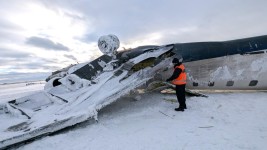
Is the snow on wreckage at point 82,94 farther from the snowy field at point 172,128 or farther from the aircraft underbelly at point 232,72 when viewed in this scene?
the aircraft underbelly at point 232,72

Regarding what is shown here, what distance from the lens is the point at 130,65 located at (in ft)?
23.8

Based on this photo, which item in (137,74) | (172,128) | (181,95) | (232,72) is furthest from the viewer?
(232,72)

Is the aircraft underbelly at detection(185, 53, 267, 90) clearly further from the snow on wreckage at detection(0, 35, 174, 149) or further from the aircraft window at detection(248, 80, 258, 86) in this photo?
the snow on wreckage at detection(0, 35, 174, 149)

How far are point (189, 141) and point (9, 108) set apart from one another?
4607mm

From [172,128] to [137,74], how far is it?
257 cm

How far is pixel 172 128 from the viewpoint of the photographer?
192 inches

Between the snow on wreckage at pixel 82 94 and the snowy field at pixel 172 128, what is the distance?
306 mm

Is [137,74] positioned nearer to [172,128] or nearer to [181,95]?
[181,95]

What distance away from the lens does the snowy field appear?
4082 millimetres

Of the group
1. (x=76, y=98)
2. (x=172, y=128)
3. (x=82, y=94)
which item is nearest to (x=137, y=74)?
(x=82, y=94)

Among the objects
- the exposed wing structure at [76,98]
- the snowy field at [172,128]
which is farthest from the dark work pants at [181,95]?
the exposed wing structure at [76,98]

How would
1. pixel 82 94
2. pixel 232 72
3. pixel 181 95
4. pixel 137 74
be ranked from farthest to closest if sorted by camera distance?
pixel 232 72
pixel 137 74
pixel 82 94
pixel 181 95

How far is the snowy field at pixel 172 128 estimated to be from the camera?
4.08m

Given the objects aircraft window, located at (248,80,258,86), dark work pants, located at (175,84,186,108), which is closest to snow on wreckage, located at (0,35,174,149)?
dark work pants, located at (175,84,186,108)
